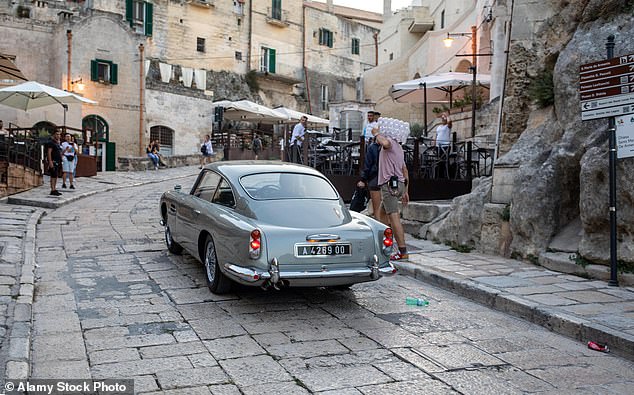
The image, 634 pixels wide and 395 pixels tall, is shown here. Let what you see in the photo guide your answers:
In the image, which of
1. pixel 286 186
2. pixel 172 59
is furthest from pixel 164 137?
pixel 286 186

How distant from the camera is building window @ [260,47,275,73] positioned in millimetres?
44875

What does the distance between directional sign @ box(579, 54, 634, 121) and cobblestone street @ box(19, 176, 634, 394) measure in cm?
259

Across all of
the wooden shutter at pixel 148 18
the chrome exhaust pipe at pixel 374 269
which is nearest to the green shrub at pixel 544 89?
the chrome exhaust pipe at pixel 374 269

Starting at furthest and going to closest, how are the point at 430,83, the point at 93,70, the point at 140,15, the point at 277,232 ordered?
the point at 140,15, the point at 93,70, the point at 430,83, the point at 277,232

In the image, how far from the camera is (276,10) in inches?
1809

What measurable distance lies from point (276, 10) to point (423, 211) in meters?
38.8

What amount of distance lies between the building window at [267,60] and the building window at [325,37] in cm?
597

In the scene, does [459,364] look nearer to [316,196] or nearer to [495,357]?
[495,357]

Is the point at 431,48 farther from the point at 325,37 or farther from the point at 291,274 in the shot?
the point at 291,274

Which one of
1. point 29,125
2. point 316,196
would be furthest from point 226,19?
point 316,196

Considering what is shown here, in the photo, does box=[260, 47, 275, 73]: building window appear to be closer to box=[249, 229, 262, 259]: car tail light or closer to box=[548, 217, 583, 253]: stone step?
box=[548, 217, 583, 253]: stone step

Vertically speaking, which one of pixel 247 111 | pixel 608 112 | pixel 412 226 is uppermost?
pixel 247 111

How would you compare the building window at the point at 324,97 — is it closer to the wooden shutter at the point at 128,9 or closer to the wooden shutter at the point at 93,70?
the wooden shutter at the point at 128,9

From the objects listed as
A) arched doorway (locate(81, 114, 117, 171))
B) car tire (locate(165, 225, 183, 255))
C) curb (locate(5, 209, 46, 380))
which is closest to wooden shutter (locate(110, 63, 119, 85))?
arched doorway (locate(81, 114, 117, 171))
